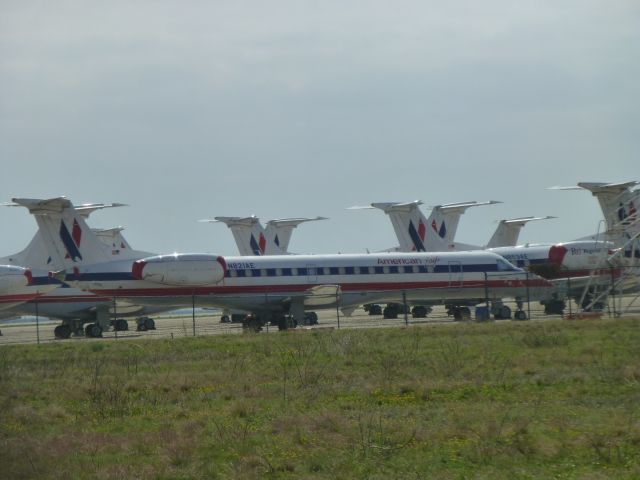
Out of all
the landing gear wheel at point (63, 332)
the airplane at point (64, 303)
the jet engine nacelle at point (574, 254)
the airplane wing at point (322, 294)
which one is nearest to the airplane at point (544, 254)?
the jet engine nacelle at point (574, 254)

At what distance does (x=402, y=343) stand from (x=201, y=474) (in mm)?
16498

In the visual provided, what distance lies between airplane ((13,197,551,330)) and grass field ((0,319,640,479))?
1584 cm

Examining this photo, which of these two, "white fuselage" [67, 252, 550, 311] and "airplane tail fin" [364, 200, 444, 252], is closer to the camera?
"white fuselage" [67, 252, 550, 311]

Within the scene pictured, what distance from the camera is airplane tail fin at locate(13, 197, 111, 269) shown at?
141 ft

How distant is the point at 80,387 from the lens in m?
19.4

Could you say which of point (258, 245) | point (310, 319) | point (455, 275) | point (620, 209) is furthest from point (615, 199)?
point (258, 245)

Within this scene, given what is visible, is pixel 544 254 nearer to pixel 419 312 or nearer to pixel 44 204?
pixel 419 312

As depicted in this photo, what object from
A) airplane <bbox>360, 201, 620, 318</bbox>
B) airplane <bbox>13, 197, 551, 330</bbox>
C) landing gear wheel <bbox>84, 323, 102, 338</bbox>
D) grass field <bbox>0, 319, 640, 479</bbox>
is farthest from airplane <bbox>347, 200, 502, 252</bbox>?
grass field <bbox>0, 319, 640, 479</bbox>

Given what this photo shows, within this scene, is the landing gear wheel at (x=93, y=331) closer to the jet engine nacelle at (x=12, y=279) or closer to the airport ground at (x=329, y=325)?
the airport ground at (x=329, y=325)

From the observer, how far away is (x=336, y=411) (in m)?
15.5

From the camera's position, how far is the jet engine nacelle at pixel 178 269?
43.1 meters

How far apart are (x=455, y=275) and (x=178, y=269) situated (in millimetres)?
14333

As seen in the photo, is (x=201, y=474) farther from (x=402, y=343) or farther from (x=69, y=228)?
(x=69, y=228)

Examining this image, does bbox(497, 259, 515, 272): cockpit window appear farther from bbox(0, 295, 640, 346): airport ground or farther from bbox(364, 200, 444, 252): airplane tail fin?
bbox(364, 200, 444, 252): airplane tail fin
